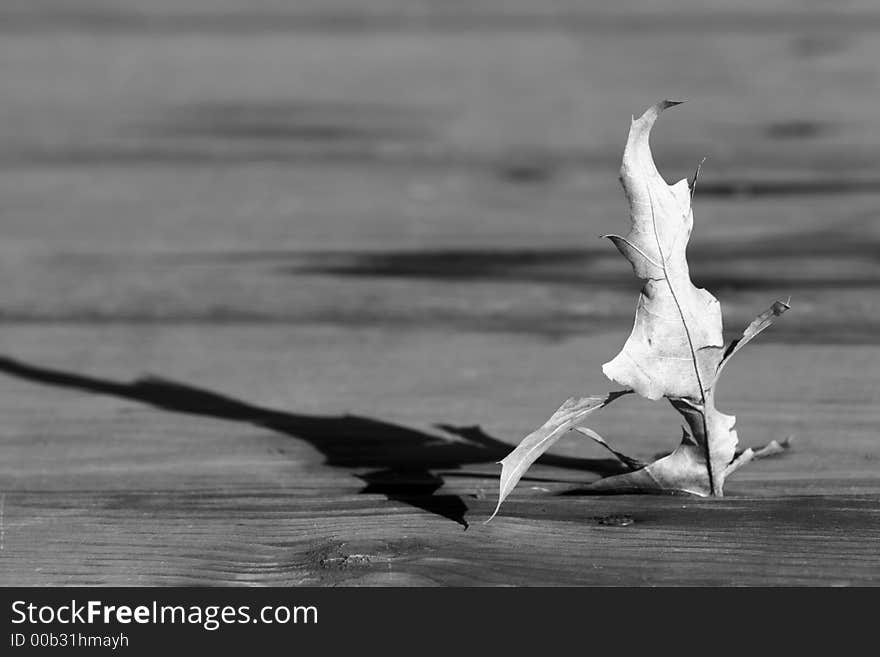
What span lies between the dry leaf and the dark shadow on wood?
95 mm

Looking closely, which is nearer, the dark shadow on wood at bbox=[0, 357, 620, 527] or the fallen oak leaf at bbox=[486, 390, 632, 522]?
the fallen oak leaf at bbox=[486, 390, 632, 522]

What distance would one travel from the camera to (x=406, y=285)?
1464 mm

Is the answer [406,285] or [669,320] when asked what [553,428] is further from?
[406,285]

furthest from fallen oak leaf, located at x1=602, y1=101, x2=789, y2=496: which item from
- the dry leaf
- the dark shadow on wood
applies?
Result: the dark shadow on wood

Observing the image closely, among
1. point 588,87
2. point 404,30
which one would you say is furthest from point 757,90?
point 404,30

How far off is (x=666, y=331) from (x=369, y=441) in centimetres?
30

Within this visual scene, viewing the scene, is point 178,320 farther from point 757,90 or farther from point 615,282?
point 757,90

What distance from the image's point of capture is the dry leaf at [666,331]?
0.74m

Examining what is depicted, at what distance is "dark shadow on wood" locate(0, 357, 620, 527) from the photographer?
2.91 feet

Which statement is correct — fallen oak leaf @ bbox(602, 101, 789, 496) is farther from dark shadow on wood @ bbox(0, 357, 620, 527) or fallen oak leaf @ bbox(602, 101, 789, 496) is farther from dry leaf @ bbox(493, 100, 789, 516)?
dark shadow on wood @ bbox(0, 357, 620, 527)

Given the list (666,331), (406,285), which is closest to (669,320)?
(666,331)

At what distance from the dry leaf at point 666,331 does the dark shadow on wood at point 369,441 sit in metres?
0.10

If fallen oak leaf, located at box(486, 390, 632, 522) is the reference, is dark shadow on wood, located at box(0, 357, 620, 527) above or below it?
above

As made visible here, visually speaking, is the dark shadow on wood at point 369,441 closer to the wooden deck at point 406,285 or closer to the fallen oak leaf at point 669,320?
the wooden deck at point 406,285
